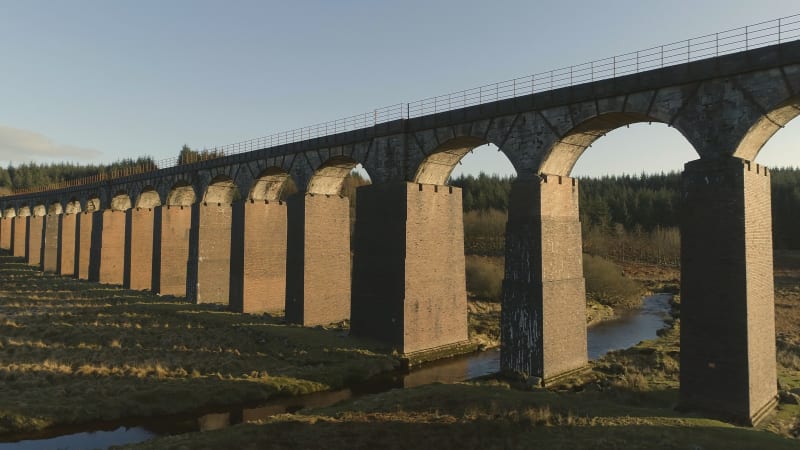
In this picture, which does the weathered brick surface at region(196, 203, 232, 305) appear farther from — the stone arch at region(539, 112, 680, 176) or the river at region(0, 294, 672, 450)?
the stone arch at region(539, 112, 680, 176)

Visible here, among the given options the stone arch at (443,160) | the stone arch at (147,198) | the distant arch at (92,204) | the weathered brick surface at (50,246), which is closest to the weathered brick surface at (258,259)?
the stone arch at (443,160)

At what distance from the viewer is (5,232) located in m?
84.4

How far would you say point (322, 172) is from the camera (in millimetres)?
30219

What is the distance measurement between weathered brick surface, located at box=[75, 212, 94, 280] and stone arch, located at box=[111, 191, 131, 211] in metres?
3.81

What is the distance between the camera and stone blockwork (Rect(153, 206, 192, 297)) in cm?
4112

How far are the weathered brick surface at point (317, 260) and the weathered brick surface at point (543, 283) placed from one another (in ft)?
40.1

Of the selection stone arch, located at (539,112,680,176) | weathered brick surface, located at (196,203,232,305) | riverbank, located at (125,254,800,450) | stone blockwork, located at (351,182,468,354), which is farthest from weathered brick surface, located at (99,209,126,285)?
stone arch, located at (539,112,680,176)

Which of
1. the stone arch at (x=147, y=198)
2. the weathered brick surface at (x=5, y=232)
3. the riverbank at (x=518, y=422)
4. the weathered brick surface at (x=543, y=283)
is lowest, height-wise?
the riverbank at (x=518, y=422)

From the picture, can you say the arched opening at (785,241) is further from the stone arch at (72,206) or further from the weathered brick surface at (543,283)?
the stone arch at (72,206)

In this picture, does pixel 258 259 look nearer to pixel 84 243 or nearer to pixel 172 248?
pixel 172 248

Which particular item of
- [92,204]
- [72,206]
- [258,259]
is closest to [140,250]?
[92,204]

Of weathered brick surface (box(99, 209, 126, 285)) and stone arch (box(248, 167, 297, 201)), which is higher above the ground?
Result: stone arch (box(248, 167, 297, 201))

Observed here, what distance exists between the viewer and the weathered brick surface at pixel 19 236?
73250mm

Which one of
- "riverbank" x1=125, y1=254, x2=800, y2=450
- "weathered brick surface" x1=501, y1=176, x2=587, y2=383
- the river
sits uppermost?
"weathered brick surface" x1=501, y1=176, x2=587, y2=383
